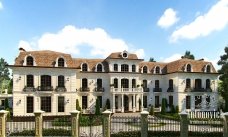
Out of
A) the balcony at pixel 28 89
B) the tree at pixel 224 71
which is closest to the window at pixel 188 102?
the tree at pixel 224 71

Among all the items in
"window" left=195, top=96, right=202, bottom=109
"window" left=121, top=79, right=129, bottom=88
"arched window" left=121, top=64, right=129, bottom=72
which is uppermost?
"arched window" left=121, top=64, right=129, bottom=72

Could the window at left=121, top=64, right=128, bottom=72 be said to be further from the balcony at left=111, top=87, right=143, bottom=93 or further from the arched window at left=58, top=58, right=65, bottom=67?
the arched window at left=58, top=58, right=65, bottom=67

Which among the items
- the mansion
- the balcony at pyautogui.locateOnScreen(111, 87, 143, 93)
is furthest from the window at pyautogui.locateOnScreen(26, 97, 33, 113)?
the balcony at pyautogui.locateOnScreen(111, 87, 143, 93)

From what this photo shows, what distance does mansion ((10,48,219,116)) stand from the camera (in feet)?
108

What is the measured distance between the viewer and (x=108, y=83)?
40.1m

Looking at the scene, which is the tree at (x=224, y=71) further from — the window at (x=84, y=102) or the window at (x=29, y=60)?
the window at (x=29, y=60)

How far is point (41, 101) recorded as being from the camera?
3338 centimetres

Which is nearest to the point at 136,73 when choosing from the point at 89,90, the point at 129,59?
the point at 129,59

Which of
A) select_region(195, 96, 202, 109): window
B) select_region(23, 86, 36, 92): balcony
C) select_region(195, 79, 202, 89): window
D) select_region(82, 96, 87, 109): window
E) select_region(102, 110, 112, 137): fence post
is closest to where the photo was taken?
select_region(102, 110, 112, 137): fence post

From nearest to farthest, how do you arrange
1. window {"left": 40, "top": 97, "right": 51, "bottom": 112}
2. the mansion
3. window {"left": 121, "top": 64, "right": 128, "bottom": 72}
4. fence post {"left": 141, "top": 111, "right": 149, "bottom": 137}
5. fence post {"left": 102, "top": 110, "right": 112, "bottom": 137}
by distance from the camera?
fence post {"left": 141, "top": 111, "right": 149, "bottom": 137}, fence post {"left": 102, "top": 110, "right": 112, "bottom": 137}, the mansion, window {"left": 40, "top": 97, "right": 51, "bottom": 112}, window {"left": 121, "top": 64, "right": 128, "bottom": 72}

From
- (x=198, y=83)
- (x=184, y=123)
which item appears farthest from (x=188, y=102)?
(x=184, y=123)

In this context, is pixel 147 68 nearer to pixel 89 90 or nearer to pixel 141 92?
pixel 141 92

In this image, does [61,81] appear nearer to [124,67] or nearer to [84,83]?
[84,83]

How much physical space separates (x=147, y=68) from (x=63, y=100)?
16032 millimetres
